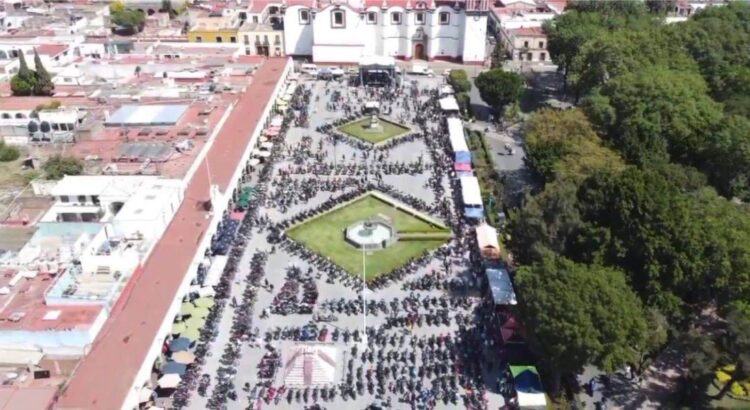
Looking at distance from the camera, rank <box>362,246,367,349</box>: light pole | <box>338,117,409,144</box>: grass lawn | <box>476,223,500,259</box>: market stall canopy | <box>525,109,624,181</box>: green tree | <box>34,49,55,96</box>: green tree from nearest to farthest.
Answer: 1. <box>362,246,367,349</box>: light pole
2. <box>476,223,500,259</box>: market stall canopy
3. <box>525,109,624,181</box>: green tree
4. <box>338,117,409,144</box>: grass lawn
5. <box>34,49,55,96</box>: green tree

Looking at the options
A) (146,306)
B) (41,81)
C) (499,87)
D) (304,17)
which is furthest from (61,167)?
(304,17)

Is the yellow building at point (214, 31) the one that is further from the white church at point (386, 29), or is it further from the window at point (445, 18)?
the window at point (445, 18)

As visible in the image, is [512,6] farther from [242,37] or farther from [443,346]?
[443,346]

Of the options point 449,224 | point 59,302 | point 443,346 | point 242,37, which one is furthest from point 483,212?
point 242,37

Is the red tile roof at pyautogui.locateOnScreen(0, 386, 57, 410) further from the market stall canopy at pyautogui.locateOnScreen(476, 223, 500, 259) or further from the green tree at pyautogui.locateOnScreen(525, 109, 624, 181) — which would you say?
the green tree at pyautogui.locateOnScreen(525, 109, 624, 181)

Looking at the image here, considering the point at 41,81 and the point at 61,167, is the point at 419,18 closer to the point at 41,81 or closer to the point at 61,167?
the point at 41,81

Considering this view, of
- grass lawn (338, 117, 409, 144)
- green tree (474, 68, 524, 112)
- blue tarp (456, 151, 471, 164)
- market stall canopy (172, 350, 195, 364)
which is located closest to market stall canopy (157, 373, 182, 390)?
market stall canopy (172, 350, 195, 364)

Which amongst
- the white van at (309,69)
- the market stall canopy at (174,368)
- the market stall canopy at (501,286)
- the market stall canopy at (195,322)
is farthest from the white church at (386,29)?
the market stall canopy at (174,368)
